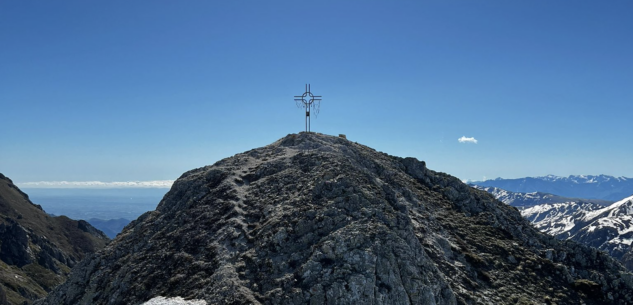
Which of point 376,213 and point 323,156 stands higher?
point 323,156

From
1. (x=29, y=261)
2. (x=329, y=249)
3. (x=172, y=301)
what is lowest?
(x=29, y=261)

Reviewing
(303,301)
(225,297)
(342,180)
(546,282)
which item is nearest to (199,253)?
(225,297)

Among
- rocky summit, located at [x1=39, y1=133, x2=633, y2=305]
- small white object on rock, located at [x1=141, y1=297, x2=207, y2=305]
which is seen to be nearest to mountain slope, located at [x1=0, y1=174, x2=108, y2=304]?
rocky summit, located at [x1=39, y1=133, x2=633, y2=305]

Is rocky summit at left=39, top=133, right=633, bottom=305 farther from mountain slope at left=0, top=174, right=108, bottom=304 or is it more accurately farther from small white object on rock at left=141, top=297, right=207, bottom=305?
mountain slope at left=0, top=174, right=108, bottom=304

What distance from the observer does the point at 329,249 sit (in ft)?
92.6

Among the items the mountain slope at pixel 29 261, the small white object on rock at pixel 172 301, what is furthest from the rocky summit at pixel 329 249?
the mountain slope at pixel 29 261

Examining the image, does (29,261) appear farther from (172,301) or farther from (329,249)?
(329,249)

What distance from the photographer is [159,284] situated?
29.9 meters

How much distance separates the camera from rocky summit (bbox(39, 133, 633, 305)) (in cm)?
2719

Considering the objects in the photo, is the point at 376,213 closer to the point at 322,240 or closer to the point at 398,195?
the point at 322,240

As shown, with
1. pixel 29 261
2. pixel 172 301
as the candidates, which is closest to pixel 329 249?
pixel 172 301

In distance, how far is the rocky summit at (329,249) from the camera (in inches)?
1070

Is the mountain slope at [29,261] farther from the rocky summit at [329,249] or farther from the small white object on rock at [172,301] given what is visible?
the small white object on rock at [172,301]

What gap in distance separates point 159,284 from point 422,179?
104ft
